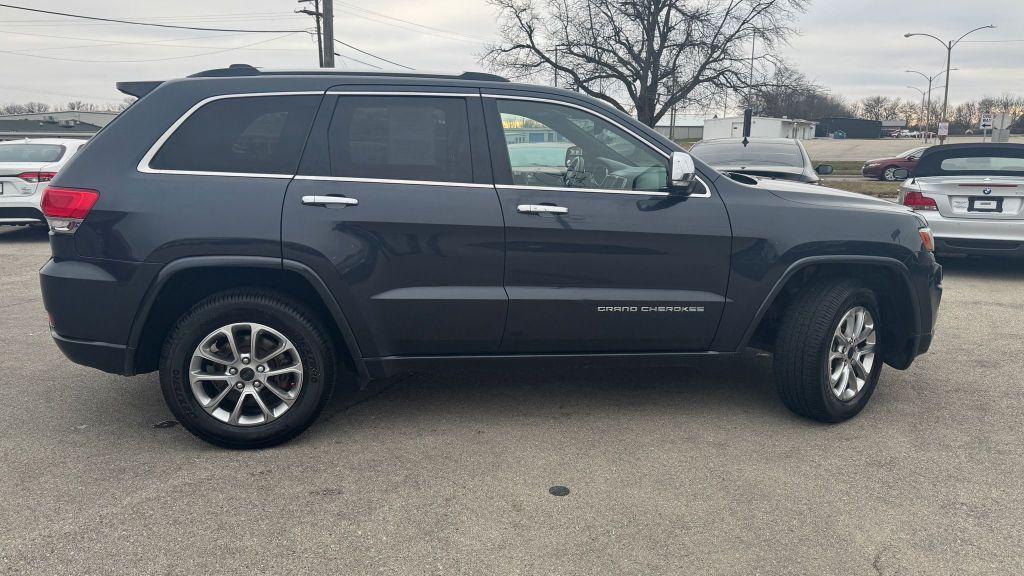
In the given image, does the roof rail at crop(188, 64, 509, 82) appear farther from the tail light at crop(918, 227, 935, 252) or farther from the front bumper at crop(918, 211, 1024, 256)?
the front bumper at crop(918, 211, 1024, 256)

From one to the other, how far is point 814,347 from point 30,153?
11322 millimetres

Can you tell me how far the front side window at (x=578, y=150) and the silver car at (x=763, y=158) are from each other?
5.05m

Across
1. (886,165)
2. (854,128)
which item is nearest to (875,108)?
(854,128)

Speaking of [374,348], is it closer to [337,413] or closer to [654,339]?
[337,413]

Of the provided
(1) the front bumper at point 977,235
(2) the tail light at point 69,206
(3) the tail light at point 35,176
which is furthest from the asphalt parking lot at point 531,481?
(3) the tail light at point 35,176

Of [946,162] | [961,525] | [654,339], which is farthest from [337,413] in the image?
[946,162]

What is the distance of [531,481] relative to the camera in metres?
3.53

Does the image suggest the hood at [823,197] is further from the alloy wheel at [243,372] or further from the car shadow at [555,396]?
the alloy wheel at [243,372]

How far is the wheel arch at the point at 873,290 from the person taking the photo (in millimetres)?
4117

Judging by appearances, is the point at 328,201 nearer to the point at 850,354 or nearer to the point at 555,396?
the point at 555,396

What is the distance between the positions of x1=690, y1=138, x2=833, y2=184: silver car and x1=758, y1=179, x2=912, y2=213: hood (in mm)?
4332

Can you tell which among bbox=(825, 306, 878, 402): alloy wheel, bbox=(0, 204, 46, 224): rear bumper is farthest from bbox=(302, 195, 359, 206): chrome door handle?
bbox=(0, 204, 46, 224): rear bumper

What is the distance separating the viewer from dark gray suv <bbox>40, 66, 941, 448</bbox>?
12.1 feet

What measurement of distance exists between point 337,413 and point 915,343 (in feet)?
10.8
